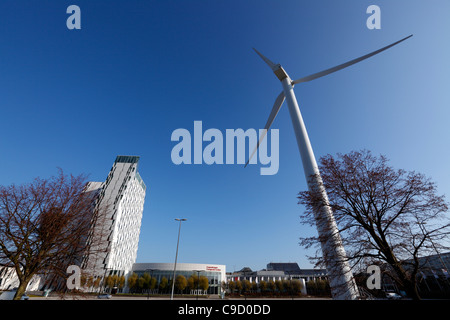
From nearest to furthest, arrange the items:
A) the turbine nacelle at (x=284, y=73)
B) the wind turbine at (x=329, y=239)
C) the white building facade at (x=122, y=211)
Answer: the wind turbine at (x=329, y=239) < the turbine nacelle at (x=284, y=73) < the white building facade at (x=122, y=211)

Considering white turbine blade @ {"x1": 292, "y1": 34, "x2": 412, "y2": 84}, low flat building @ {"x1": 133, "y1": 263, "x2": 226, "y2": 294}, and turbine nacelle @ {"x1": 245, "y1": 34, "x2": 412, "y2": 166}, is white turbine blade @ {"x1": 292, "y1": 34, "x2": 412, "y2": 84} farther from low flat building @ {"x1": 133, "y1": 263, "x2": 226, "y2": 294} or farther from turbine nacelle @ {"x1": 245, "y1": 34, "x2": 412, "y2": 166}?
low flat building @ {"x1": 133, "y1": 263, "x2": 226, "y2": 294}

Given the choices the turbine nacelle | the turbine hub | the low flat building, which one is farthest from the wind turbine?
the low flat building

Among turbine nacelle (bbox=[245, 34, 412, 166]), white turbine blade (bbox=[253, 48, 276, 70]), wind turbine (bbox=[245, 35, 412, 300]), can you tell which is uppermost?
white turbine blade (bbox=[253, 48, 276, 70])

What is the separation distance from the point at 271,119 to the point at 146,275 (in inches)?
2906

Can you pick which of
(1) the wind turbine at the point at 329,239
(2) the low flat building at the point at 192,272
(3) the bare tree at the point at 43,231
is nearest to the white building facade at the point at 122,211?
(2) the low flat building at the point at 192,272

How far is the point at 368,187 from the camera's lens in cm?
1041

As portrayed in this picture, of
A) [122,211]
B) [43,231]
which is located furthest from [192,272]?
[43,231]

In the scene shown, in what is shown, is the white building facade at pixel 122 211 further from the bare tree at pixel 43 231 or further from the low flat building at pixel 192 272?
the bare tree at pixel 43 231

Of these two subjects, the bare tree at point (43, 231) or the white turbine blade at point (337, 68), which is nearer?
the bare tree at point (43, 231)

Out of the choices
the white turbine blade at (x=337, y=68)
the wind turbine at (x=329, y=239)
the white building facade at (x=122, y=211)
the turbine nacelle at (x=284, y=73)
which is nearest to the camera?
the wind turbine at (x=329, y=239)
